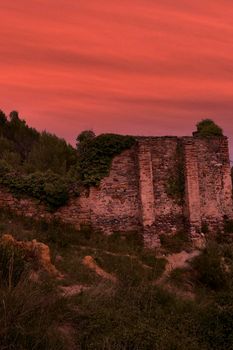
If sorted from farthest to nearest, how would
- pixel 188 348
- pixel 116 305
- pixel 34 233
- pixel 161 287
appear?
1. pixel 34 233
2. pixel 161 287
3. pixel 116 305
4. pixel 188 348

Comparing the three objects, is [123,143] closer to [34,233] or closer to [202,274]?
[34,233]

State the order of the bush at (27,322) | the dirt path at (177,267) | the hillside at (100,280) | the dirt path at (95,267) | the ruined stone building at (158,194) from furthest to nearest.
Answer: the ruined stone building at (158,194)
the dirt path at (95,267)
the dirt path at (177,267)
the hillside at (100,280)
the bush at (27,322)

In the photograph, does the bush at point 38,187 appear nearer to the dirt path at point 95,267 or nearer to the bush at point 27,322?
the dirt path at point 95,267

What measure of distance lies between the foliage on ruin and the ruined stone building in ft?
0.83

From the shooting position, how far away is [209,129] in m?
17.9

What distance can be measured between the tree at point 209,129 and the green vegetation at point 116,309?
244 inches

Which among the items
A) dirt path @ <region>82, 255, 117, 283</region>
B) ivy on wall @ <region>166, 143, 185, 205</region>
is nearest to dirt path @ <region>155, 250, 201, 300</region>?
dirt path @ <region>82, 255, 117, 283</region>

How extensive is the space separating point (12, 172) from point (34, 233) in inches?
113

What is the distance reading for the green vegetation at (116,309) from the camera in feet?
20.0

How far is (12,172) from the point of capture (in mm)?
15250

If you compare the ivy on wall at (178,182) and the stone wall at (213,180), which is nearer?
the ivy on wall at (178,182)

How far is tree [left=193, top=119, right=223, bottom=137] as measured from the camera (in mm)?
17797

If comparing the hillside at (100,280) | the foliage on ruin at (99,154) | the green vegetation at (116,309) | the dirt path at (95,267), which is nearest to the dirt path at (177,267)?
the hillside at (100,280)

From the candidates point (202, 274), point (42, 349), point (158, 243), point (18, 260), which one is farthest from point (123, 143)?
point (42, 349)
